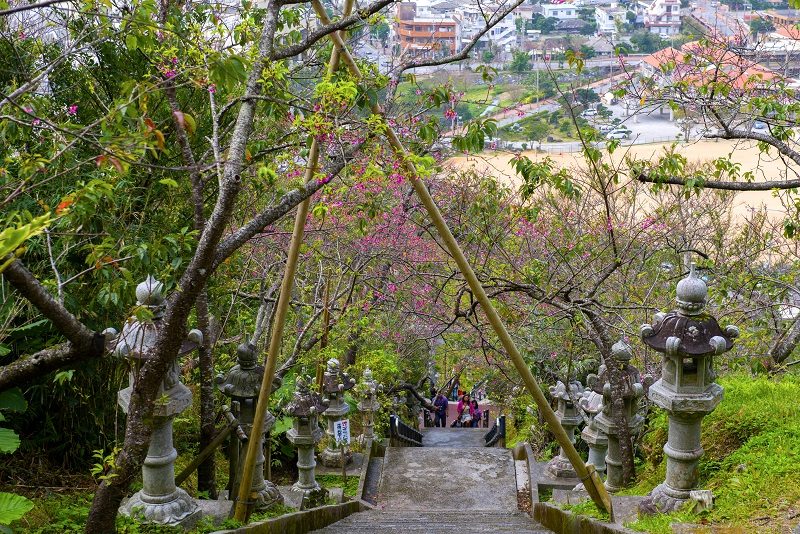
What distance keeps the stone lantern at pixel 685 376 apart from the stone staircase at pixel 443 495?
A: 1.66 m

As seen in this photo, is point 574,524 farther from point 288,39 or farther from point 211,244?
point 288,39

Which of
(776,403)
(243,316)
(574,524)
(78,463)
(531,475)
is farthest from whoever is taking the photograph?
(243,316)

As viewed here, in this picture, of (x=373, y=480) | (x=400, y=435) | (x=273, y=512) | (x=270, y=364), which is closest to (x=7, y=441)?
(x=270, y=364)

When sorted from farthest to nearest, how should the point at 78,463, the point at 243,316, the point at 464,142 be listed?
the point at 243,316, the point at 78,463, the point at 464,142

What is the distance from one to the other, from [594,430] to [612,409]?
0.75m

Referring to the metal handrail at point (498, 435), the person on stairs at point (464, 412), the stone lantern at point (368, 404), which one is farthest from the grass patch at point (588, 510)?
the person on stairs at point (464, 412)

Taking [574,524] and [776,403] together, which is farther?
[776,403]

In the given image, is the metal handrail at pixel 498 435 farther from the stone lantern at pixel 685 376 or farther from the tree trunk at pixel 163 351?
the tree trunk at pixel 163 351

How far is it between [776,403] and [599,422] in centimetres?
157

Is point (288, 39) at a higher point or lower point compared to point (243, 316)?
higher

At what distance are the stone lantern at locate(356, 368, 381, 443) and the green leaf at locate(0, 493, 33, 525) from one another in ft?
28.1

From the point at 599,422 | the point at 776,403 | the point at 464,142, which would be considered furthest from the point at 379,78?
the point at 776,403

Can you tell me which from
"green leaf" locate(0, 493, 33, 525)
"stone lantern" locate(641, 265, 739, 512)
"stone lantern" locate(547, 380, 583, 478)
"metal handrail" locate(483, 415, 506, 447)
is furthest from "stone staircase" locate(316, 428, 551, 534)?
"green leaf" locate(0, 493, 33, 525)

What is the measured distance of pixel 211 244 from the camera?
193 inches
